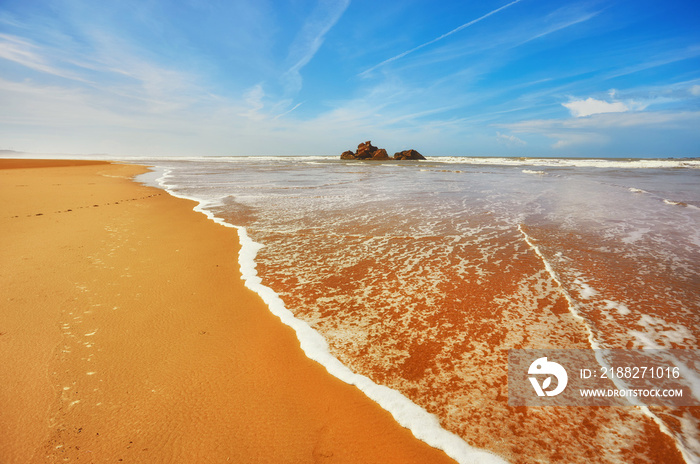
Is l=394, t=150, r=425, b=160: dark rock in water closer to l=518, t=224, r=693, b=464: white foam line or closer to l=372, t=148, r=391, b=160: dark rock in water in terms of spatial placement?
l=372, t=148, r=391, b=160: dark rock in water

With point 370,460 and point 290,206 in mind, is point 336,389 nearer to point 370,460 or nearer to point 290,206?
point 370,460

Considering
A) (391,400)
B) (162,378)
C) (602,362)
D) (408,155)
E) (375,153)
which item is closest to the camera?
(391,400)

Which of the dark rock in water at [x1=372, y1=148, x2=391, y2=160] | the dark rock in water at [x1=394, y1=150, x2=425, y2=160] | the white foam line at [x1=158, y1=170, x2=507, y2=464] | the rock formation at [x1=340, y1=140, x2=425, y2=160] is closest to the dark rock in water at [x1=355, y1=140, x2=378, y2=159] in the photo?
the rock formation at [x1=340, y1=140, x2=425, y2=160]

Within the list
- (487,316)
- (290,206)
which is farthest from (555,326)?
(290,206)

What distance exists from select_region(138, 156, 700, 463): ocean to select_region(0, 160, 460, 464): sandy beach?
261 mm

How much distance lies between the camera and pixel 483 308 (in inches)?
140

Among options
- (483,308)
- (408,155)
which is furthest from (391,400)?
(408,155)

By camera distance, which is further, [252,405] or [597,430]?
[252,405]

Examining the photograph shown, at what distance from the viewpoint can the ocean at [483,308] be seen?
80.6 inches

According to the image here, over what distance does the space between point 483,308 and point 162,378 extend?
3.18 m

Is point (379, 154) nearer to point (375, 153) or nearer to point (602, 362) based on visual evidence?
point (375, 153)

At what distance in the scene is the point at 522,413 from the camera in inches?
86.3

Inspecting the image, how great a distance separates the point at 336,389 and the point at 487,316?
6.15 feet

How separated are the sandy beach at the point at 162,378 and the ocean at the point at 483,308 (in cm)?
26
